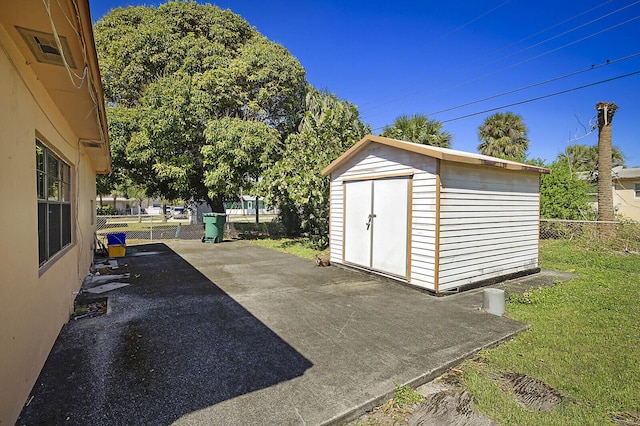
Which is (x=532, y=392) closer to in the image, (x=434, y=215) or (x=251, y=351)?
(x=251, y=351)

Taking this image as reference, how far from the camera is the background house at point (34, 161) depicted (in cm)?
207

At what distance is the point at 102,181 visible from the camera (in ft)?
48.5

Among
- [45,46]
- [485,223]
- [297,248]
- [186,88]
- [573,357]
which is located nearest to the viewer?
[45,46]

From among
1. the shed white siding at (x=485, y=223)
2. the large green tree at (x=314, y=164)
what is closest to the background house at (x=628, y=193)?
the shed white siding at (x=485, y=223)

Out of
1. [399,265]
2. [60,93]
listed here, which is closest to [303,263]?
[399,265]

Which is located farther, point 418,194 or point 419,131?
point 419,131

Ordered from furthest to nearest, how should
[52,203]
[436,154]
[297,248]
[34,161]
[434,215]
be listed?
[297,248]
[434,215]
[436,154]
[52,203]
[34,161]

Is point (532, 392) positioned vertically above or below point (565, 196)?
below

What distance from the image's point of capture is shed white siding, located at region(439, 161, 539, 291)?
5543 millimetres

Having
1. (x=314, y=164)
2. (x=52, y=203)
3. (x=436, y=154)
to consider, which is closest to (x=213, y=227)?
(x=314, y=164)

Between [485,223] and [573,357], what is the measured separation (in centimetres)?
327

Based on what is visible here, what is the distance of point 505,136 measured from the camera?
1820cm

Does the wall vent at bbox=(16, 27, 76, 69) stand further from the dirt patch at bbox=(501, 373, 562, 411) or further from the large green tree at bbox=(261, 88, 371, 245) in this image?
the large green tree at bbox=(261, 88, 371, 245)

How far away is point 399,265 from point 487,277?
1844 millimetres
